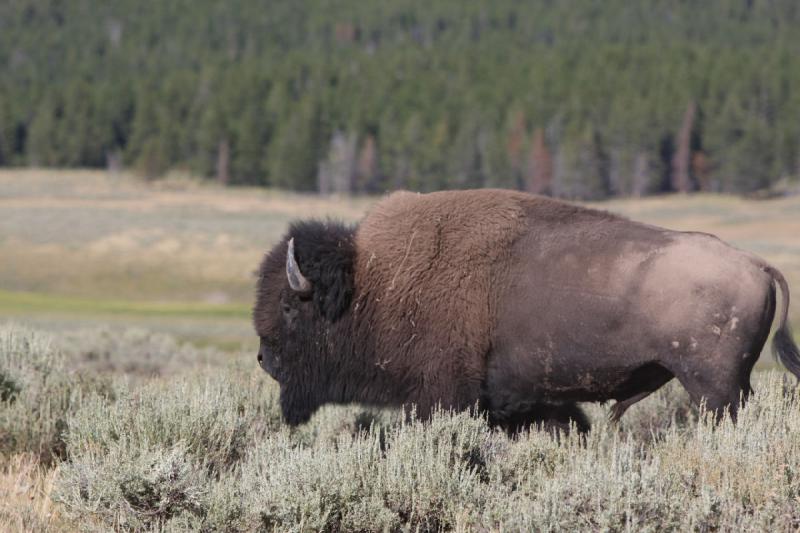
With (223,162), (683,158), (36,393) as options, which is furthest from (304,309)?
(223,162)

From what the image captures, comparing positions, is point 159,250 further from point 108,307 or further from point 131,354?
point 131,354

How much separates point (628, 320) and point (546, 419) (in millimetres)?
1047

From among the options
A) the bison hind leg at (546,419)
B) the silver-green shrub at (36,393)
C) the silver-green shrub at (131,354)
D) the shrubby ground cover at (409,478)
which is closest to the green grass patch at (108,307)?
the silver-green shrub at (131,354)

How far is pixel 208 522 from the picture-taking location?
4660 millimetres

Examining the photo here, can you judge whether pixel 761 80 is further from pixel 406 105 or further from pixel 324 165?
pixel 324 165

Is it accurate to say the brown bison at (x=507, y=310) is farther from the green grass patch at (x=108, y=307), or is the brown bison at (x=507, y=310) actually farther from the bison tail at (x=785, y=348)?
the green grass patch at (x=108, y=307)

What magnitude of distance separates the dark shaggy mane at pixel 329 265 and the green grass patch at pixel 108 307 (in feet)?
79.3

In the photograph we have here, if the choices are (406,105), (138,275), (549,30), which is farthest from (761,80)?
(138,275)

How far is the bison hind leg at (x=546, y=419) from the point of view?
20.4 feet

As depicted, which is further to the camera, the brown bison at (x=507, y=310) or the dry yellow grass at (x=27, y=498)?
the brown bison at (x=507, y=310)

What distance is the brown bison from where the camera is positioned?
17.9 feet

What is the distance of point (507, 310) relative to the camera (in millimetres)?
5883

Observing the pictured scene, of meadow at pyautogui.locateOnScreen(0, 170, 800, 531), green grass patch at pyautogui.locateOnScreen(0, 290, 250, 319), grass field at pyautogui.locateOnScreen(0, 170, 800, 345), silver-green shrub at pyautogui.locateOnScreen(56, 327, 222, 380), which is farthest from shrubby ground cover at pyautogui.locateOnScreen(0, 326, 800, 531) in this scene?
green grass patch at pyautogui.locateOnScreen(0, 290, 250, 319)

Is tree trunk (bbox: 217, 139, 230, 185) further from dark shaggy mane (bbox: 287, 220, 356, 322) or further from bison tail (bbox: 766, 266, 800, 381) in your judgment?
bison tail (bbox: 766, 266, 800, 381)
